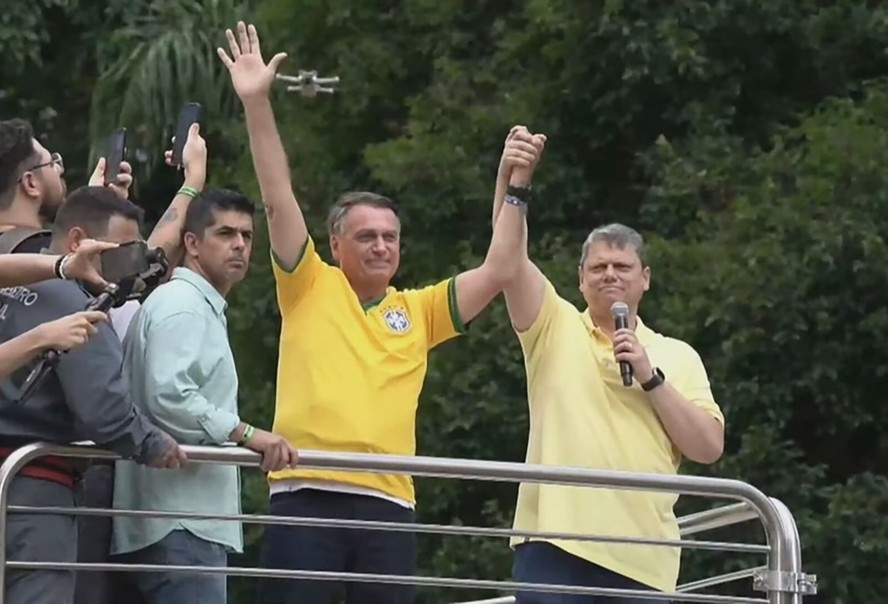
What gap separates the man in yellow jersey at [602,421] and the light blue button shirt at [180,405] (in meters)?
0.76

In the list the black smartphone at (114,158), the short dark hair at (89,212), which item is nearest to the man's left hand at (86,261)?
the short dark hair at (89,212)

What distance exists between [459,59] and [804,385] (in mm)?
2736

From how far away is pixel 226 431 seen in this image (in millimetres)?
4129

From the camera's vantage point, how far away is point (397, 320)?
460 cm

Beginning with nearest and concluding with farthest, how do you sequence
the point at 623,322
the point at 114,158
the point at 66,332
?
the point at 66,332 < the point at 623,322 < the point at 114,158

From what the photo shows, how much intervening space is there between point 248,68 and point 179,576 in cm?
120

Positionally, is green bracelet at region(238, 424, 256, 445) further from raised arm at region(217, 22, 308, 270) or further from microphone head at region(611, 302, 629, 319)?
microphone head at region(611, 302, 629, 319)

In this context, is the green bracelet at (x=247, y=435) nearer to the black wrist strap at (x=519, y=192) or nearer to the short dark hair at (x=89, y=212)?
the short dark hair at (x=89, y=212)

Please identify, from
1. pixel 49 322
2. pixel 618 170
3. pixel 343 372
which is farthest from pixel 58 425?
pixel 618 170

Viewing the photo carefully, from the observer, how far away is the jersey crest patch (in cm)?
458

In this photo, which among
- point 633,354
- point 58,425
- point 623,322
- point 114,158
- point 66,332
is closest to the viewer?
point 66,332

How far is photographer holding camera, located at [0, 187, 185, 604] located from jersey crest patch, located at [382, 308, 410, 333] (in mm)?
823

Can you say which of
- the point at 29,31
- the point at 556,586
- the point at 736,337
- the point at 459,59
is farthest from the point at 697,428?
the point at 29,31

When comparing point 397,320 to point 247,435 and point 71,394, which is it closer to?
point 247,435
